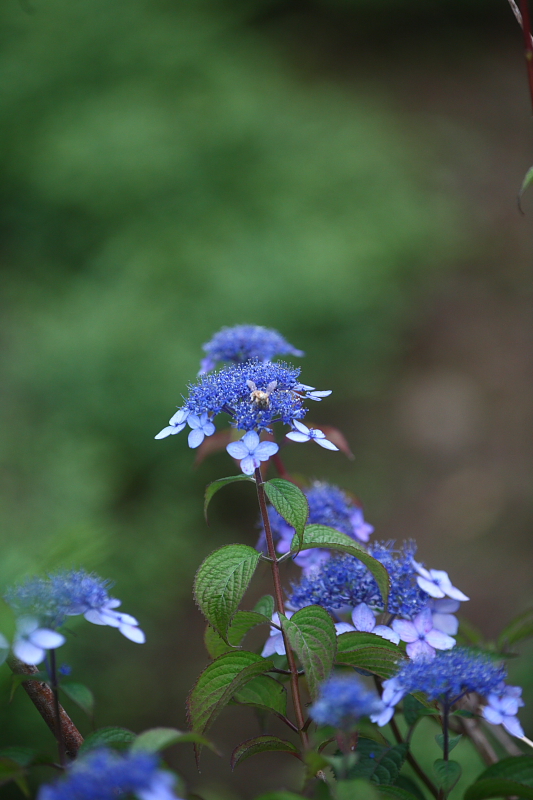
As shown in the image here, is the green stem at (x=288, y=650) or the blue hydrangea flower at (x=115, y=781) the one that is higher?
the green stem at (x=288, y=650)

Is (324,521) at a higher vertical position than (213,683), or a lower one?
higher

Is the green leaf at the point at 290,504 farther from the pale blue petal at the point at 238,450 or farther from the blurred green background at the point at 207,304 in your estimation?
the blurred green background at the point at 207,304

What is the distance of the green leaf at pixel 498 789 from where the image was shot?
20.9 inches

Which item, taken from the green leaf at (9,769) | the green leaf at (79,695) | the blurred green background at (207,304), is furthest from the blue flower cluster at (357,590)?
the blurred green background at (207,304)

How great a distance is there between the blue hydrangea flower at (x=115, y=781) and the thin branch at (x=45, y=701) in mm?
197

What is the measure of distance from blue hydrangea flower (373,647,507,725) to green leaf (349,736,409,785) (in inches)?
2.4

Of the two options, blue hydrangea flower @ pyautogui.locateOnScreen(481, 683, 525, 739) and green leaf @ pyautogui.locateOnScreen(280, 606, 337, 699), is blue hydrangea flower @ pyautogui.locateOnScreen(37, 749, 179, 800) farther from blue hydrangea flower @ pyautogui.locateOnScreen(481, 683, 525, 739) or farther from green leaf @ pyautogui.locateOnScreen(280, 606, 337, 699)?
blue hydrangea flower @ pyautogui.locateOnScreen(481, 683, 525, 739)

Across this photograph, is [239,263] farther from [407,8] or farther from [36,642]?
[407,8]

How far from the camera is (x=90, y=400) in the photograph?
2639 millimetres

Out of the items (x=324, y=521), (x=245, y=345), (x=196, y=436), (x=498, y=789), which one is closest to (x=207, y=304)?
(x=245, y=345)

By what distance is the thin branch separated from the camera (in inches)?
23.9

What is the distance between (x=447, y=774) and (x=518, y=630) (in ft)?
1.09

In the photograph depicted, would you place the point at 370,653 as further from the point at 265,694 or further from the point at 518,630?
the point at 518,630

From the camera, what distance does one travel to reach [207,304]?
2955 millimetres
